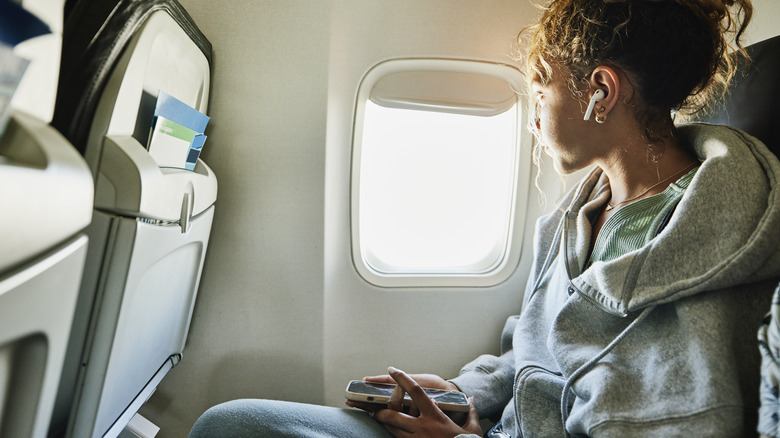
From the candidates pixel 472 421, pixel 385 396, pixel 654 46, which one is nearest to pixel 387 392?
pixel 385 396

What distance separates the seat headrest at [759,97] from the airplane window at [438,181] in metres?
0.76

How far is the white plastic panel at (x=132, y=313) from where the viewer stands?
36.9 inches

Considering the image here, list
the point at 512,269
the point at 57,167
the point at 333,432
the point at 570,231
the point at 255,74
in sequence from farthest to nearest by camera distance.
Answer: the point at 512,269 < the point at 255,74 < the point at 570,231 < the point at 333,432 < the point at 57,167

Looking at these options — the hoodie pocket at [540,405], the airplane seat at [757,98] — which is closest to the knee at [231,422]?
the hoodie pocket at [540,405]

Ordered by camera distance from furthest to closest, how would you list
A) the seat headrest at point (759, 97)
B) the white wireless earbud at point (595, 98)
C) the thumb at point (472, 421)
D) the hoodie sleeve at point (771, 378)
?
the thumb at point (472, 421) < the white wireless earbud at point (595, 98) < the seat headrest at point (759, 97) < the hoodie sleeve at point (771, 378)

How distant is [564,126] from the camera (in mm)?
1255

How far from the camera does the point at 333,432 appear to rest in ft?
3.90

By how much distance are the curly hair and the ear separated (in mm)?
19

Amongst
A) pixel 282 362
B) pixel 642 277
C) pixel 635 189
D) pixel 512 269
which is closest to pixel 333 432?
pixel 282 362

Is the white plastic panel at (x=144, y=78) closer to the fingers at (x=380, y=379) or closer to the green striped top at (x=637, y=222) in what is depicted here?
the fingers at (x=380, y=379)

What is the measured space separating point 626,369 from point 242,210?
1187 mm

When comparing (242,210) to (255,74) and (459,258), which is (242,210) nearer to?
(255,74)

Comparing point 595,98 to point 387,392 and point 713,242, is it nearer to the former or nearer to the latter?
point 713,242

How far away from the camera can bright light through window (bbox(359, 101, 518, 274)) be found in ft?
6.15
